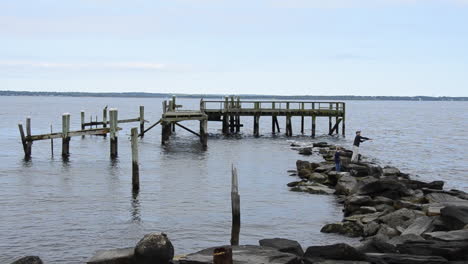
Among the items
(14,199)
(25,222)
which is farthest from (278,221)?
(14,199)

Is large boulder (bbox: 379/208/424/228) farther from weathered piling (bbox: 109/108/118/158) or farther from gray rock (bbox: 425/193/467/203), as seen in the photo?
weathered piling (bbox: 109/108/118/158)

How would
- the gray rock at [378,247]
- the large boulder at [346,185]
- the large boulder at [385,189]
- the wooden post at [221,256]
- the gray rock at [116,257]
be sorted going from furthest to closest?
the large boulder at [346,185], the large boulder at [385,189], the gray rock at [378,247], the gray rock at [116,257], the wooden post at [221,256]

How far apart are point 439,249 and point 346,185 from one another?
12.6 metres

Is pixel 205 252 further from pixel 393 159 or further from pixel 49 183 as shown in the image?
pixel 393 159

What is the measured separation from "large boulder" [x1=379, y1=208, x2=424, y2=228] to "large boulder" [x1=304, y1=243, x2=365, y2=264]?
523 centimetres

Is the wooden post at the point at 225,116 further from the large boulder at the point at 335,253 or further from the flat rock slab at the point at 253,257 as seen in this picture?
the large boulder at the point at 335,253

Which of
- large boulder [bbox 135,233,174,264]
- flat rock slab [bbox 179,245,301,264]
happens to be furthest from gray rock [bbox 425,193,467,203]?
large boulder [bbox 135,233,174,264]

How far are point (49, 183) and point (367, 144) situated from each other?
36853 mm

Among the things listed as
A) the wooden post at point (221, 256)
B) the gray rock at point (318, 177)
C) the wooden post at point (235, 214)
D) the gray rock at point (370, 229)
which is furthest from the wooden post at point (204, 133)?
the wooden post at point (221, 256)

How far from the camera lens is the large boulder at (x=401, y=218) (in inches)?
720

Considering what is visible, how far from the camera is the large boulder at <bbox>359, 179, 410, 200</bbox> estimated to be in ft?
77.0

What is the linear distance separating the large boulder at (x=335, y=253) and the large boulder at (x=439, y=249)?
137cm

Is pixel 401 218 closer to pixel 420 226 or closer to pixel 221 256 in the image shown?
pixel 420 226

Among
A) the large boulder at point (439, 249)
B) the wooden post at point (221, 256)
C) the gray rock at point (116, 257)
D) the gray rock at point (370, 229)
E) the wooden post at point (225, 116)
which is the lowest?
the gray rock at point (370, 229)
